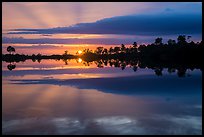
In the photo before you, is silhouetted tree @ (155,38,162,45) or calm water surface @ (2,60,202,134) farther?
silhouetted tree @ (155,38,162,45)

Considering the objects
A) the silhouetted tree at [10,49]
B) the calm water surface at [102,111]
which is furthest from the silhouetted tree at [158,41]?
the calm water surface at [102,111]

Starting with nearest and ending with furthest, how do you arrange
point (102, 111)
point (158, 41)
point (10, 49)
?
1. point (102, 111)
2. point (158, 41)
3. point (10, 49)

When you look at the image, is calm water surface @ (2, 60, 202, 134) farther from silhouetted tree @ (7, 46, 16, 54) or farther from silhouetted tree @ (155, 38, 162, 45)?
silhouetted tree @ (7, 46, 16, 54)

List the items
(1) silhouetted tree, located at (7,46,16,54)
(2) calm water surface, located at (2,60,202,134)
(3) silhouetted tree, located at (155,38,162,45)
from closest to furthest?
(2) calm water surface, located at (2,60,202,134) → (3) silhouetted tree, located at (155,38,162,45) → (1) silhouetted tree, located at (7,46,16,54)

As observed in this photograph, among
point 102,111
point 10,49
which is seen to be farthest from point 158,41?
point 102,111

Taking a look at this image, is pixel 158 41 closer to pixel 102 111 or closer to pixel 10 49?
pixel 10 49

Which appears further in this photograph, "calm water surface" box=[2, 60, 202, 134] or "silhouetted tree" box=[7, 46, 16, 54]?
"silhouetted tree" box=[7, 46, 16, 54]

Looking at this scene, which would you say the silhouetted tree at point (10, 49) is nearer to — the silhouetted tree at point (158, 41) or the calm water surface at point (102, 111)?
the silhouetted tree at point (158, 41)

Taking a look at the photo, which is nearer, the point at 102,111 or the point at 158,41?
the point at 102,111

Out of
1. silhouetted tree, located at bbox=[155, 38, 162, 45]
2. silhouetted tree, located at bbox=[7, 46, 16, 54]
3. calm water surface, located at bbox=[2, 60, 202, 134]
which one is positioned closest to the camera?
calm water surface, located at bbox=[2, 60, 202, 134]

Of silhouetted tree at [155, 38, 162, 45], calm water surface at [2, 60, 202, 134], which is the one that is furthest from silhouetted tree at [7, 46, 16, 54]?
calm water surface at [2, 60, 202, 134]

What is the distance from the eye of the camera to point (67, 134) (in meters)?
10.6

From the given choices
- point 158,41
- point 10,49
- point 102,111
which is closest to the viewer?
point 102,111

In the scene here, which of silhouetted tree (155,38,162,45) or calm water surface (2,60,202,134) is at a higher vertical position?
silhouetted tree (155,38,162,45)
